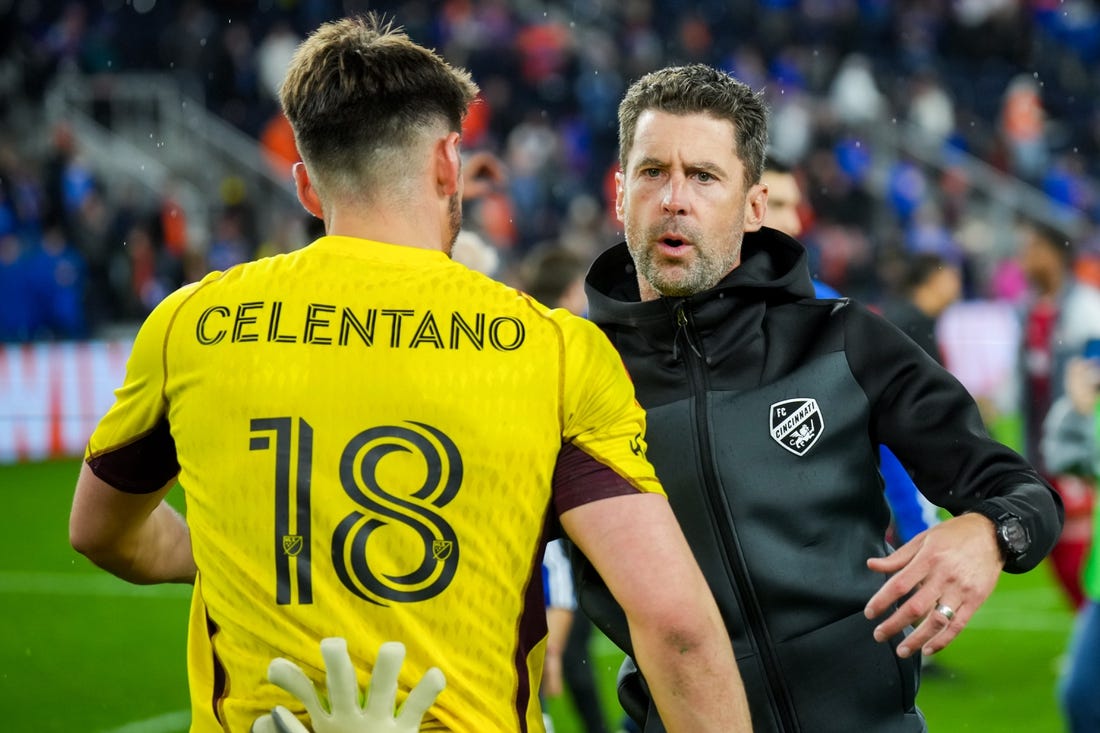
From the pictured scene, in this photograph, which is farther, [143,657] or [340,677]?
[143,657]

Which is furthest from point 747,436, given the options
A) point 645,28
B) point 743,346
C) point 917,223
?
point 645,28

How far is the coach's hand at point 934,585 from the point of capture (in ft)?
7.76

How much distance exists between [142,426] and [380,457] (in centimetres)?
46

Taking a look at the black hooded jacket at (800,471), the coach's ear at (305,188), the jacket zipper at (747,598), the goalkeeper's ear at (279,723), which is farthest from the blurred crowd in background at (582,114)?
the goalkeeper's ear at (279,723)

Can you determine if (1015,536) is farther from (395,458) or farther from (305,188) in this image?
(305,188)

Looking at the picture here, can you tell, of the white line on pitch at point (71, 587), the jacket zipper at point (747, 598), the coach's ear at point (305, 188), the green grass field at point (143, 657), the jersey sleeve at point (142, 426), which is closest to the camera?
the jersey sleeve at point (142, 426)

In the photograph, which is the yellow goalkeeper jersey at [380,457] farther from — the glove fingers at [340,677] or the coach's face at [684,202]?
the coach's face at [684,202]

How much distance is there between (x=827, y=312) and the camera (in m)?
2.93

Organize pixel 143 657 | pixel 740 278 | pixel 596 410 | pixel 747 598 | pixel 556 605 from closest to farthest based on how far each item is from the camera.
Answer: pixel 596 410 < pixel 747 598 < pixel 740 278 < pixel 556 605 < pixel 143 657

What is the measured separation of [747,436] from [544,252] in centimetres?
406

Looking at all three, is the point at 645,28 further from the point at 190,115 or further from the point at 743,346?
the point at 743,346

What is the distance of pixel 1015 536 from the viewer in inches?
99.6

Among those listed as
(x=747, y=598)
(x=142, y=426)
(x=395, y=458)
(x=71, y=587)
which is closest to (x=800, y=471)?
(x=747, y=598)

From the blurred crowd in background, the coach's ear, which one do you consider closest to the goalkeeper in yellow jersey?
the coach's ear
